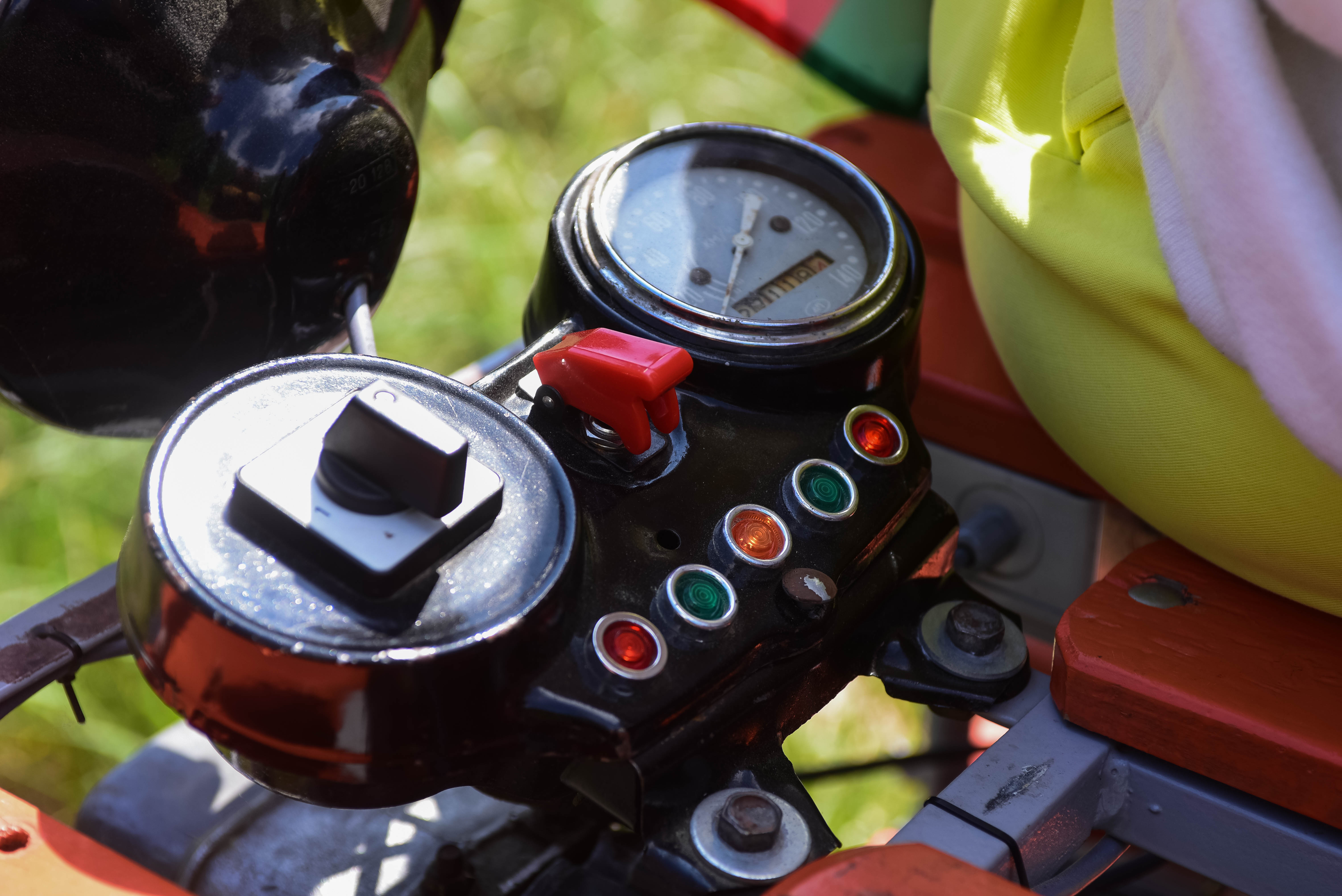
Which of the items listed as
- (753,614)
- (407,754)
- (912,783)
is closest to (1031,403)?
(753,614)

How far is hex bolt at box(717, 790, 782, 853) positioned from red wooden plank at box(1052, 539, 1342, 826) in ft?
0.56

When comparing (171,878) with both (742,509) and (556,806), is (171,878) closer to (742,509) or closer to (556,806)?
(556,806)

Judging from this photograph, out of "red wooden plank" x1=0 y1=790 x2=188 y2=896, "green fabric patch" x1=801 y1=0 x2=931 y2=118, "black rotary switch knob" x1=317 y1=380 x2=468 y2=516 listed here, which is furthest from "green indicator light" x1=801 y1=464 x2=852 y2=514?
"green fabric patch" x1=801 y1=0 x2=931 y2=118

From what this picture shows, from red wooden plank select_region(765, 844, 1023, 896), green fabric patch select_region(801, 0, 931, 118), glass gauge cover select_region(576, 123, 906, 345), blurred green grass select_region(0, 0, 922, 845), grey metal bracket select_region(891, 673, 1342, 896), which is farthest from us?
blurred green grass select_region(0, 0, 922, 845)

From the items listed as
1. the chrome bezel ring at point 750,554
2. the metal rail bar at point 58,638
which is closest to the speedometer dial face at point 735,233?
the chrome bezel ring at point 750,554

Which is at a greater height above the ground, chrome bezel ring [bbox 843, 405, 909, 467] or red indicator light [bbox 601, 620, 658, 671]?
chrome bezel ring [bbox 843, 405, 909, 467]

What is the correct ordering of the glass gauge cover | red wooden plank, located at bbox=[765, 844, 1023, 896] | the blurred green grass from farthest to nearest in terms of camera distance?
1. the blurred green grass
2. the glass gauge cover
3. red wooden plank, located at bbox=[765, 844, 1023, 896]

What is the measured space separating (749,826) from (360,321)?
36 cm

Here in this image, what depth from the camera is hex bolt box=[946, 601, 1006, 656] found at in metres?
0.65

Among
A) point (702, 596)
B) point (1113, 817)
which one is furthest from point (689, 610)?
point (1113, 817)

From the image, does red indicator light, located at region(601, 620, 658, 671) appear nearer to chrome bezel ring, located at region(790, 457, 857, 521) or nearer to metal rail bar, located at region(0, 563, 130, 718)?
chrome bezel ring, located at region(790, 457, 857, 521)

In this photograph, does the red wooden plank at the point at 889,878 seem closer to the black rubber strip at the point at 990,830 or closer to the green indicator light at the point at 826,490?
the black rubber strip at the point at 990,830

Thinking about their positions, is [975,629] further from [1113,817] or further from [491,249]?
[491,249]

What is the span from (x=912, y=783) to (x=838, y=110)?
133 cm
